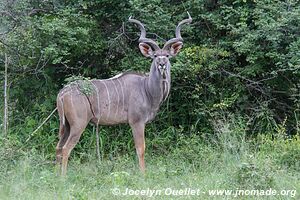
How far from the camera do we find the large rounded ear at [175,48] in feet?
22.3

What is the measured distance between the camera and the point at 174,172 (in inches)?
229

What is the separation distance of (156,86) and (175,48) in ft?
1.78

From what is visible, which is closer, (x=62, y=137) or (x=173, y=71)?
(x=62, y=137)

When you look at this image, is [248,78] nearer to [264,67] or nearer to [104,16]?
[264,67]

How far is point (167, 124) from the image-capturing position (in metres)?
7.80

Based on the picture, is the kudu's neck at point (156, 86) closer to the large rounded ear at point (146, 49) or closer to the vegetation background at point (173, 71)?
the large rounded ear at point (146, 49)

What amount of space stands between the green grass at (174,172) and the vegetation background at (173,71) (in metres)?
0.04

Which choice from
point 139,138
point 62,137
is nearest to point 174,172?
point 139,138

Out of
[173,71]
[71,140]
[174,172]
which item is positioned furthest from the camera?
[173,71]

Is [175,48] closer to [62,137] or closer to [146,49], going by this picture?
[146,49]

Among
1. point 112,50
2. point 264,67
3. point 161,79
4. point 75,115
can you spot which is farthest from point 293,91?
point 75,115

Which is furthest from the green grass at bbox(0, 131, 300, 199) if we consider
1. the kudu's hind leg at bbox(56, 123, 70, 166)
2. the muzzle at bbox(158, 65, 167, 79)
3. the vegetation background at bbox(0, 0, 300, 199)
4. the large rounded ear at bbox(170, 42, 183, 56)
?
the large rounded ear at bbox(170, 42, 183, 56)

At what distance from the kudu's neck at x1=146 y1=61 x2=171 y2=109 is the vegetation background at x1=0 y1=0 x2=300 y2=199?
50 centimetres

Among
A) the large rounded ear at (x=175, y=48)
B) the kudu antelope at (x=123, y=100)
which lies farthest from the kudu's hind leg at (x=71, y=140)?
the large rounded ear at (x=175, y=48)
